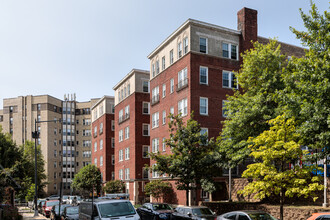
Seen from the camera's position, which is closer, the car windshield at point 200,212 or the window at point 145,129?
the car windshield at point 200,212

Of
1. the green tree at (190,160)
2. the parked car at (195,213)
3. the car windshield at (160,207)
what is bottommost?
the car windshield at (160,207)

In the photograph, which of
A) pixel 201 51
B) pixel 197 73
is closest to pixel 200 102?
pixel 197 73

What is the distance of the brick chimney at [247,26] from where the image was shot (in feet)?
142

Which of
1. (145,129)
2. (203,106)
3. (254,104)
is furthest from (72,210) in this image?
(145,129)

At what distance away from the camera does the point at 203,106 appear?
4081 centimetres

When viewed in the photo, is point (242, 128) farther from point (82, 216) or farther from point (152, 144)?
point (152, 144)

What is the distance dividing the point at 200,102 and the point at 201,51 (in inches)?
221

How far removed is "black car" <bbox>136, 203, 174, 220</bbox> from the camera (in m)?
26.0

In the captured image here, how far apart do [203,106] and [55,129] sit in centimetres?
7427

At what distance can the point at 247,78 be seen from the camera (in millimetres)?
30672

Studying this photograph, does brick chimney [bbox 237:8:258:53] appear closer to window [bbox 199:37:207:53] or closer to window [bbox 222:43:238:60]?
window [bbox 222:43:238:60]

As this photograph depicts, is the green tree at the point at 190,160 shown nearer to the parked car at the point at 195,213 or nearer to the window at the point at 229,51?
the parked car at the point at 195,213

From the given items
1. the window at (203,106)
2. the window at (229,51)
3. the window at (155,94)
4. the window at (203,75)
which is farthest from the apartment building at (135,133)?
the window at (229,51)

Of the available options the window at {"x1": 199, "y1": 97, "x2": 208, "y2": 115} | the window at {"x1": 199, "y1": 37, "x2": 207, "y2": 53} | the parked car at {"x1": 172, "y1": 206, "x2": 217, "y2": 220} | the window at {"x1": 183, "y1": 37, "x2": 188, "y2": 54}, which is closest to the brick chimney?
the window at {"x1": 199, "y1": 37, "x2": 207, "y2": 53}
